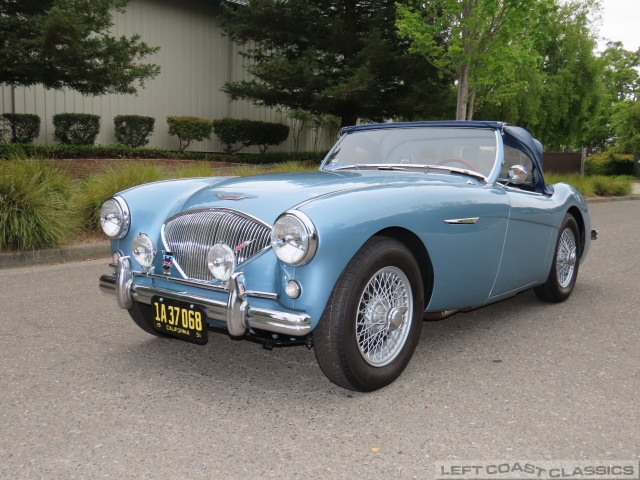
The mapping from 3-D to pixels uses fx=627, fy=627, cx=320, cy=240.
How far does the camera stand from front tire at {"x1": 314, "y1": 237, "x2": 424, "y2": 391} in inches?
120

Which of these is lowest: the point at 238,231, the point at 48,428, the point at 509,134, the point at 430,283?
the point at 48,428

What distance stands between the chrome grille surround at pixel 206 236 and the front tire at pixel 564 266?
284 centimetres

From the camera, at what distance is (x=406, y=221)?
3.35 metres

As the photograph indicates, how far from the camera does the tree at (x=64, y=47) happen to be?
989cm

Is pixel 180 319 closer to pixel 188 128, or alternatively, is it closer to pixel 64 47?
pixel 64 47

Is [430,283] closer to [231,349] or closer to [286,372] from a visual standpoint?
[286,372]

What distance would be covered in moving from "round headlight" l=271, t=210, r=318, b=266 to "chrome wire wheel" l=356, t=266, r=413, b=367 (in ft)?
1.34

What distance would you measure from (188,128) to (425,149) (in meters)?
13.9

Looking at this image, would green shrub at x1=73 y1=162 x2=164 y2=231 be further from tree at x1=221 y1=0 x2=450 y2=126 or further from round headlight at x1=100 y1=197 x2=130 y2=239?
tree at x1=221 y1=0 x2=450 y2=126

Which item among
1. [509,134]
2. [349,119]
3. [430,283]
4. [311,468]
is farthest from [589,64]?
[311,468]

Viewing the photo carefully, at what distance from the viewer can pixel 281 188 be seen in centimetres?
359

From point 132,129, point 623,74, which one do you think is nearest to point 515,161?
point 132,129

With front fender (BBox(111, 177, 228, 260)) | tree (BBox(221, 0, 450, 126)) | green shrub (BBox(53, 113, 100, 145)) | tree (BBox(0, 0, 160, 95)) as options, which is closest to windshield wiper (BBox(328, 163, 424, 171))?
front fender (BBox(111, 177, 228, 260))

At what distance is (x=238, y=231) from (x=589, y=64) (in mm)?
23806
